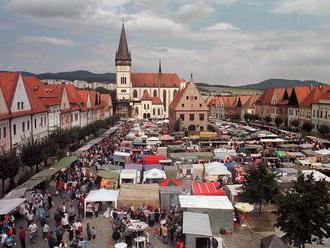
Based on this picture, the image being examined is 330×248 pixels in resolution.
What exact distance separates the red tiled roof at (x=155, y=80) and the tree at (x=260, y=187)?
130208mm

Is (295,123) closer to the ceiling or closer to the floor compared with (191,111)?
closer to the floor

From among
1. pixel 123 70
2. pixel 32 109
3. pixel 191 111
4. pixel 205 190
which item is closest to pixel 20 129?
pixel 32 109

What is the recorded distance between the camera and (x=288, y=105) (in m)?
92.6

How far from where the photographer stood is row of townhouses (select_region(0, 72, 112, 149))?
38125 mm

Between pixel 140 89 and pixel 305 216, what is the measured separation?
455ft

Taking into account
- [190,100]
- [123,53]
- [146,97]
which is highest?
[123,53]

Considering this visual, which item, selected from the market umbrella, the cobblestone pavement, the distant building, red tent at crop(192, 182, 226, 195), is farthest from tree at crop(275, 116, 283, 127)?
the cobblestone pavement

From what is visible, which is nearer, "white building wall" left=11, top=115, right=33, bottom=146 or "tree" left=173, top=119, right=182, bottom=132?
"white building wall" left=11, top=115, right=33, bottom=146

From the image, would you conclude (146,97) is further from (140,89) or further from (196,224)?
(196,224)

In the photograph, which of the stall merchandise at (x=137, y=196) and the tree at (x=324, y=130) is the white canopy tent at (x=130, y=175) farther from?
the tree at (x=324, y=130)

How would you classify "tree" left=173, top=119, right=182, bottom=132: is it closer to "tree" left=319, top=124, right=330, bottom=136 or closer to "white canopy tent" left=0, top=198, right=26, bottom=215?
"tree" left=319, top=124, right=330, bottom=136

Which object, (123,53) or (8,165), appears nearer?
(8,165)

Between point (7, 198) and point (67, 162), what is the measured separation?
13.1 metres

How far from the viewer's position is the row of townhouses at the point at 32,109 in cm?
3812
